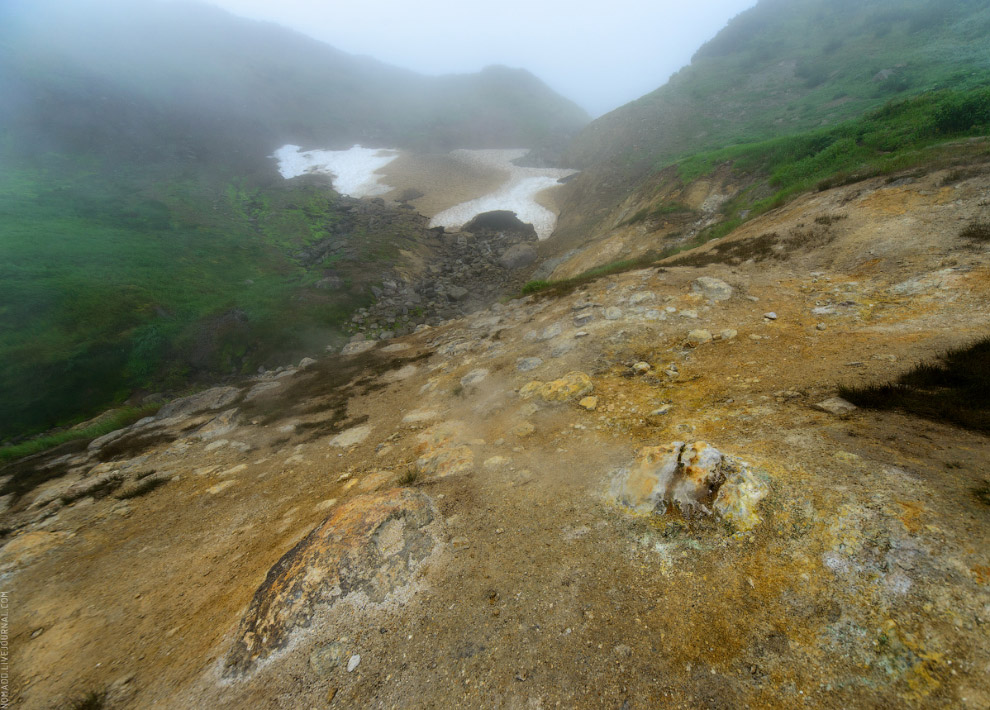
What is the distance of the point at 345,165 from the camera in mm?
61312

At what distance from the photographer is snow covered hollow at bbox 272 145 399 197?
5260cm

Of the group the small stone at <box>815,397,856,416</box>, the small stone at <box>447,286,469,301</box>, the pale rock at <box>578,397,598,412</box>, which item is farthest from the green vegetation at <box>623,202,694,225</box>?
the small stone at <box>815,397,856,416</box>

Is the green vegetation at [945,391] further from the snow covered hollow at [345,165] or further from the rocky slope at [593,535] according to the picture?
the snow covered hollow at [345,165]

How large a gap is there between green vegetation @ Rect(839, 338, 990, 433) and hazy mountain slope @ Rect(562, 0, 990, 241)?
80.6 feet

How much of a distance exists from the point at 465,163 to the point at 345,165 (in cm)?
1998

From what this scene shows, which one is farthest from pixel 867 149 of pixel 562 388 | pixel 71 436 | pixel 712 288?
pixel 71 436

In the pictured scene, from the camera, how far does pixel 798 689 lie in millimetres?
2926

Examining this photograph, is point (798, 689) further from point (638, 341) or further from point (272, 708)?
point (638, 341)

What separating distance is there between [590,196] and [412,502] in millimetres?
40362

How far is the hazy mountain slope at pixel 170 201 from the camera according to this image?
19969mm

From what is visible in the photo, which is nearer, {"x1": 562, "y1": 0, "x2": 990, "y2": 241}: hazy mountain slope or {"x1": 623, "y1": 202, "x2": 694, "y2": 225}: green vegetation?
{"x1": 623, "y1": 202, "x2": 694, "y2": 225}: green vegetation

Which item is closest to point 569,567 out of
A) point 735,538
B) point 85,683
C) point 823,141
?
point 735,538

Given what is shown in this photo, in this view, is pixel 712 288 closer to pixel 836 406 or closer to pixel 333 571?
pixel 836 406

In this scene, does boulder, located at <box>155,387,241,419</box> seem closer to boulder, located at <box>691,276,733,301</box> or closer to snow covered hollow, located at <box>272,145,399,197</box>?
boulder, located at <box>691,276,733,301</box>
